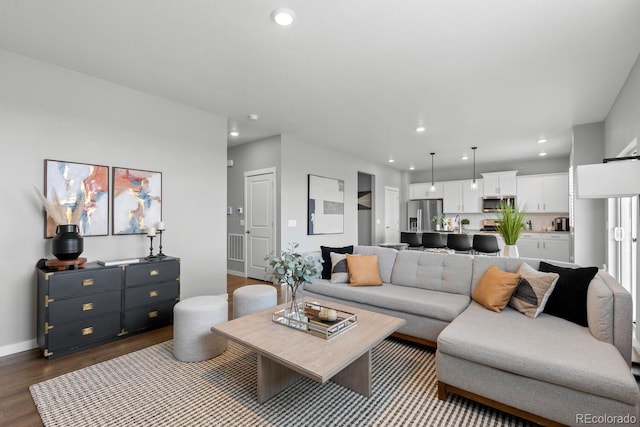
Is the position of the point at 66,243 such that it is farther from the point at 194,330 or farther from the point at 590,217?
the point at 590,217

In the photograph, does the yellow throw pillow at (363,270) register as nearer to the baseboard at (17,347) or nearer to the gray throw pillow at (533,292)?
the gray throw pillow at (533,292)

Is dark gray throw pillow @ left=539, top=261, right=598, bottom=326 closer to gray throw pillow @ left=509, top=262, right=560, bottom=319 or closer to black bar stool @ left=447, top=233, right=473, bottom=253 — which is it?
gray throw pillow @ left=509, top=262, right=560, bottom=319

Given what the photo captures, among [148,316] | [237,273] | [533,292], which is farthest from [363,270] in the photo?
[237,273]

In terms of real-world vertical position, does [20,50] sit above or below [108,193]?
above

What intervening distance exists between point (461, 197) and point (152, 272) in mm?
7527

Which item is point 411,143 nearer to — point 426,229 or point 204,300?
point 426,229

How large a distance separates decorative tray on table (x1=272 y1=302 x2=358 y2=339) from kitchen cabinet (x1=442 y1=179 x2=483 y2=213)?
6774mm

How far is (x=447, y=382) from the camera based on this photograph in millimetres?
1976

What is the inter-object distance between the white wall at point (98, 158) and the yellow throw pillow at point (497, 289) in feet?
10.8

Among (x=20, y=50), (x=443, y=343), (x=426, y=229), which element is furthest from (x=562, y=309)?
(x=426, y=229)

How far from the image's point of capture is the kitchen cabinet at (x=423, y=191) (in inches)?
333

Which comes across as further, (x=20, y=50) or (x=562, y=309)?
(x=20, y=50)

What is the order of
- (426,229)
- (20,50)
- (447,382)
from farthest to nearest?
(426,229) < (20,50) < (447,382)

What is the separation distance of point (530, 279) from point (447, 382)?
3.78 ft
